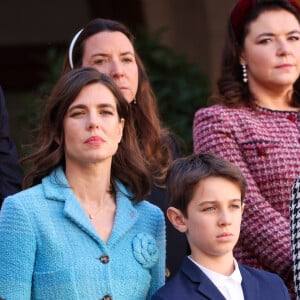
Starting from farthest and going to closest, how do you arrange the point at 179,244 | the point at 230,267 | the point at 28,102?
the point at 28,102 < the point at 179,244 < the point at 230,267

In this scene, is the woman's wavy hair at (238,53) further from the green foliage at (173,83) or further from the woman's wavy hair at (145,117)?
the green foliage at (173,83)

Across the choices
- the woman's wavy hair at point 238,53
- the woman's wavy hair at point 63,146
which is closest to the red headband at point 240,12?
the woman's wavy hair at point 238,53

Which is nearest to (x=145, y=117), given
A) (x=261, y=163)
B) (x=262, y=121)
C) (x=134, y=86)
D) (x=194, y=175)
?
(x=134, y=86)

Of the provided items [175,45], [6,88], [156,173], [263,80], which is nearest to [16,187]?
[156,173]

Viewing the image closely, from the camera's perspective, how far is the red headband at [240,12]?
5.47m

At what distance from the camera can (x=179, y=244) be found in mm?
5301

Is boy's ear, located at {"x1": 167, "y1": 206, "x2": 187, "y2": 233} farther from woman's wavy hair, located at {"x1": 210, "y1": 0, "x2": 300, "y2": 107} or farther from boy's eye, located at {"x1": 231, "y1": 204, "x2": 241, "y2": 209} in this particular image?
woman's wavy hair, located at {"x1": 210, "y1": 0, "x2": 300, "y2": 107}

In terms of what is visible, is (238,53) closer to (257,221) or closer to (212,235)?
(257,221)

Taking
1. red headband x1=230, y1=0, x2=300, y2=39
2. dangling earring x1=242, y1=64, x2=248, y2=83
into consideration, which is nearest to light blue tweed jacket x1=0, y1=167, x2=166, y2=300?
dangling earring x1=242, y1=64, x2=248, y2=83

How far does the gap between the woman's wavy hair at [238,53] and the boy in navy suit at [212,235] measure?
0.85 metres

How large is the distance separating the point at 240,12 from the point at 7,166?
51.2 inches

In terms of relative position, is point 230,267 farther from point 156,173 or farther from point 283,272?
point 156,173

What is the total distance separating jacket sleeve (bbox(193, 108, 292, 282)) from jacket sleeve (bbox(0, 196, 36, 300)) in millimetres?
1022

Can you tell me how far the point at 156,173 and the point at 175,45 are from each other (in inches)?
205
